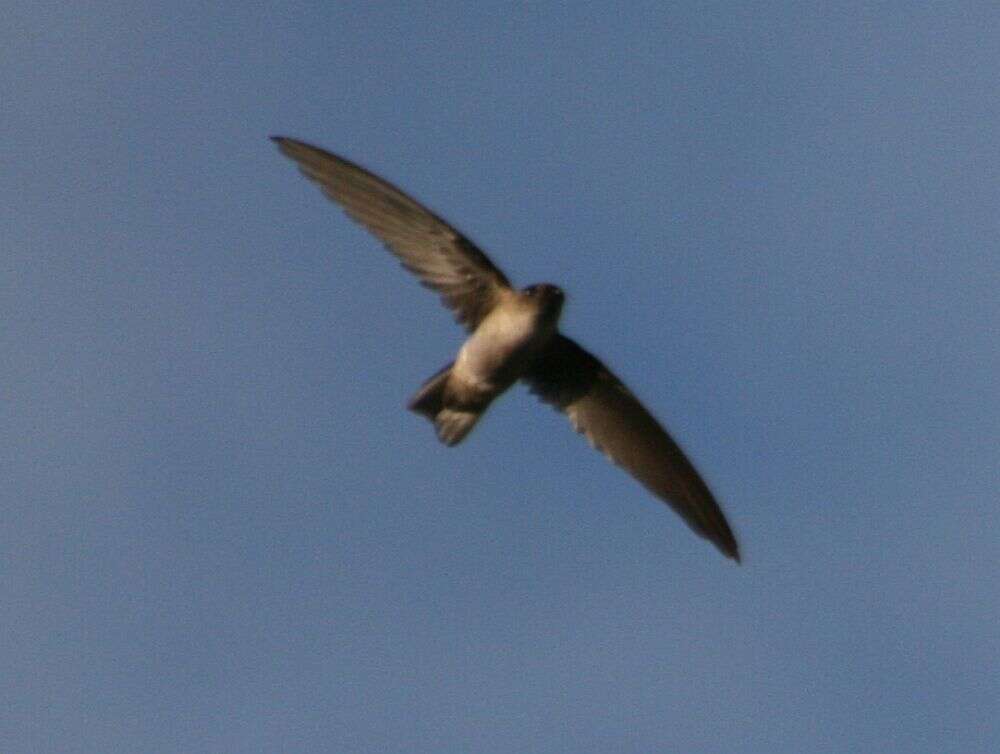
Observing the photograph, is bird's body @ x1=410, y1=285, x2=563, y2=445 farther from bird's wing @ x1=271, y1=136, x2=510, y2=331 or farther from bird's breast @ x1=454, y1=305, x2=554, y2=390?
bird's wing @ x1=271, y1=136, x2=510, y2=331

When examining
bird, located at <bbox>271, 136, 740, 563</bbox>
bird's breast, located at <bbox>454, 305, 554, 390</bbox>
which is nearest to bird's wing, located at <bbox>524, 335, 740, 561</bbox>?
bird, located at <bbox>271, 136, 740, 563</bbox>

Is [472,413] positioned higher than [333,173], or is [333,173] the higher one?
[333,173]

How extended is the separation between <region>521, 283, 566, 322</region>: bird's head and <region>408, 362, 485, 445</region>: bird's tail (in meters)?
0.69

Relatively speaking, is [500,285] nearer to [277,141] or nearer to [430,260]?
[430,260]

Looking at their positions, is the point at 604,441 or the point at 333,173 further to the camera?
the point at 604,441

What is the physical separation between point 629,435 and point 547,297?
1.80m

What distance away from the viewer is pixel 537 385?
18.5 metres

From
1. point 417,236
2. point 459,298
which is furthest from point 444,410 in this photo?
point 417,236

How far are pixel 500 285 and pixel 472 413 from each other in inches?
33.5

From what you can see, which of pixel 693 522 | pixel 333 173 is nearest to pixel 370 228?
pixel 333 173

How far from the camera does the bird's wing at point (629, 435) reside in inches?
728

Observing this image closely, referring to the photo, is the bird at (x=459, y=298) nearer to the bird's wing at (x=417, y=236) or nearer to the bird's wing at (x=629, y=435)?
the bird's wing at (x=417, y=236)

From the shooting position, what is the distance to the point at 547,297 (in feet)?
56.9

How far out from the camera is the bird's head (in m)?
17.3
